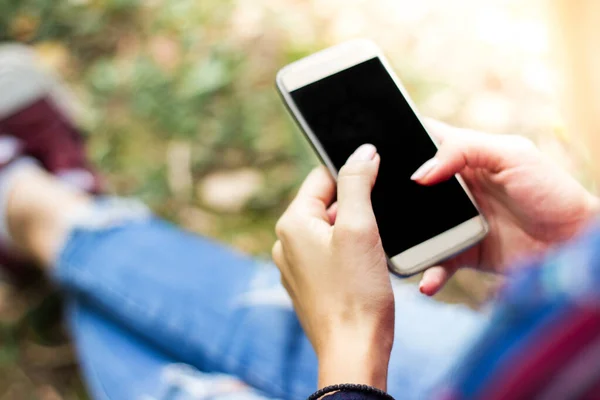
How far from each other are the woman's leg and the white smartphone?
117 mm

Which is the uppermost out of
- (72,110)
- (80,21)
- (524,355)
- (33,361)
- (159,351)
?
(524,355)

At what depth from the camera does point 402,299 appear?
0.71m

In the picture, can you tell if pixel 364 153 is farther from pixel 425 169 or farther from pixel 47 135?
pixel 47 135

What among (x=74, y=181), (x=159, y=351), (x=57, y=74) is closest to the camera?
(x=159, y=351)

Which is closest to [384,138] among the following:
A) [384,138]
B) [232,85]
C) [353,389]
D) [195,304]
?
[384,138]

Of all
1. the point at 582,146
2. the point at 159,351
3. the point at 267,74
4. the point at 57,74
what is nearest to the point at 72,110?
the point at 57,74

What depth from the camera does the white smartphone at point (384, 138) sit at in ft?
1.91

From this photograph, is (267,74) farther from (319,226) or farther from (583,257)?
(583,257)

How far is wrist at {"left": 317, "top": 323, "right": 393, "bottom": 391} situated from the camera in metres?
0.46

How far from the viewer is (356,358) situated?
0.47 m

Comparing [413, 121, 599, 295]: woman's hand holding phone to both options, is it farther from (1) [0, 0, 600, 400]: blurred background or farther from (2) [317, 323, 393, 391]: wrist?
(1) [0, 0, 600, 400]: blurred background

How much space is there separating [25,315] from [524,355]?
3.15ft

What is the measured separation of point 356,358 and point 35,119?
0.89m

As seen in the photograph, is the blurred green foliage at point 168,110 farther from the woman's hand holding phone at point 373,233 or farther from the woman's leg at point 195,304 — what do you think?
the woman's hand holding phone at point 373,233
